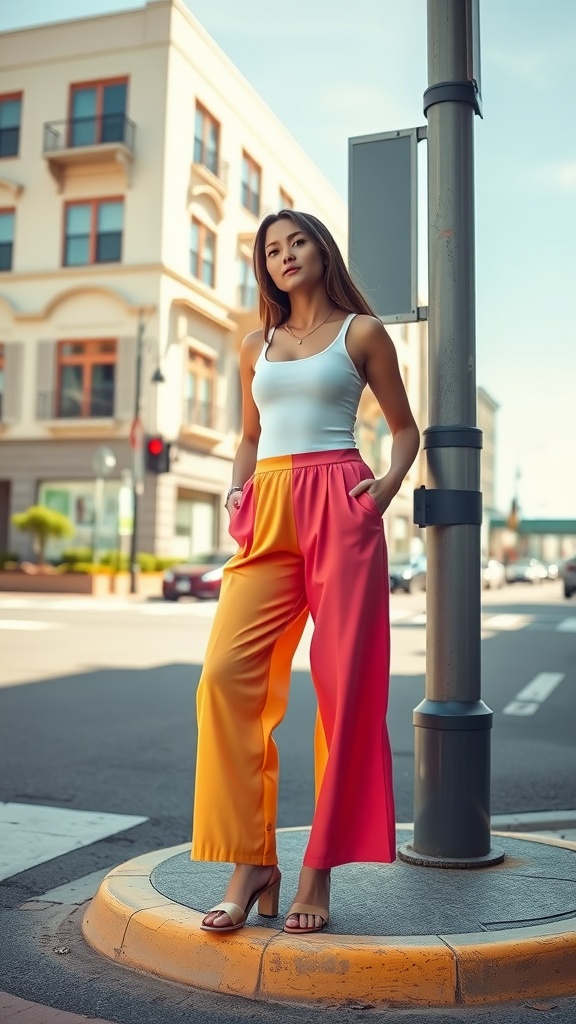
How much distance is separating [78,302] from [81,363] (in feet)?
5.92

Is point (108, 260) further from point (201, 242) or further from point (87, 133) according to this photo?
point (87, 133)

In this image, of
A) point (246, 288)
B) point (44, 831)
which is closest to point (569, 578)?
point (246, 288)

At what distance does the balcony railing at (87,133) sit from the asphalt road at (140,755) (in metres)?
20.5

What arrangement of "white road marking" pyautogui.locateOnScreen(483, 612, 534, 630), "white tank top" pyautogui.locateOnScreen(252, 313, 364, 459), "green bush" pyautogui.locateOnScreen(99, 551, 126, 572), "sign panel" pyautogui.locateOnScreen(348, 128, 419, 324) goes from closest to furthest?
"white tank top" pyautogui.locateOnScreen(252, 313, 364, 459), "sign panel" pyautogui.locateOnScreen(348, 128, 419, 324), "white road marking" pyautogui.locateOnScreen(483, 612, 534, 630), "green bush" pyautogui.locateOnScreen(99, 551, 126, 572)

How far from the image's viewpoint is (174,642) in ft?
45.1

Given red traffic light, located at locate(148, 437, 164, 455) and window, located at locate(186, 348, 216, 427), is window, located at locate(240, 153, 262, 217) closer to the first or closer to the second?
window, located at locate(186, 348, 216, 427)

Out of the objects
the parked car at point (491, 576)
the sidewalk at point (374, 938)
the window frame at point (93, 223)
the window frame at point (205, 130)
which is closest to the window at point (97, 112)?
the window frame at point (93, 223)

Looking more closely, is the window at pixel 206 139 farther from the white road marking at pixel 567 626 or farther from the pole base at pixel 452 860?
the pole base at pixel 452 860

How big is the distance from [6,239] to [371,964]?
33002 millimetres

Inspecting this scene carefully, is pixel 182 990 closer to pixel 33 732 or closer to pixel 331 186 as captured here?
pixel 33 732

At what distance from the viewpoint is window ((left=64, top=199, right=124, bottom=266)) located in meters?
31.7

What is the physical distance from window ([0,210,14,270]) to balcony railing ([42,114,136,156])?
241cm

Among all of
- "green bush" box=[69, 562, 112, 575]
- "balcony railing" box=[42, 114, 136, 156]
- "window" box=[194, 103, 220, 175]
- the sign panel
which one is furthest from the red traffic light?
the sign panel

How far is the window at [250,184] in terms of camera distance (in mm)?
36250
